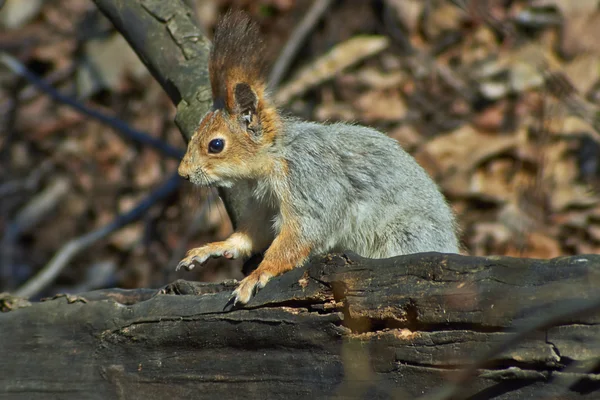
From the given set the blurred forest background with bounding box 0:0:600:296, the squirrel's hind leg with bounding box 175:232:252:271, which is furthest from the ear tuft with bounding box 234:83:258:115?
the blurred forest background with bounding box 0:0:600:296

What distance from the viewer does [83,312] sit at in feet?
10.6

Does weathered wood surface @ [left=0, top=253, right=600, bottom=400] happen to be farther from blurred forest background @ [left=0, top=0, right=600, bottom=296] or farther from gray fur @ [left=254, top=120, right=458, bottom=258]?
blurred forest background @ [left=0, top=0, right=600, bottom=296]

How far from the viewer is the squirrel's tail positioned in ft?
11.0

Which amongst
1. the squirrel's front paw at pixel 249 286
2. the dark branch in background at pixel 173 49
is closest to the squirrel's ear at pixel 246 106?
the dark branch in background at pixel 173 49

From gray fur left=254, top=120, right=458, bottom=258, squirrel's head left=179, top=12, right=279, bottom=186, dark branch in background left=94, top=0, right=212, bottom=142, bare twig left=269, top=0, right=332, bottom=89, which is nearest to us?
squirrel's head left=179, top=12, right=279, bottom=186

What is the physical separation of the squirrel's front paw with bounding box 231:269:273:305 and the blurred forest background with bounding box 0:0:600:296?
88.8 inches

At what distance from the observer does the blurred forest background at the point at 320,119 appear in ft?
19.4

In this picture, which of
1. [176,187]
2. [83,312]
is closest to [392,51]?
[176,187]

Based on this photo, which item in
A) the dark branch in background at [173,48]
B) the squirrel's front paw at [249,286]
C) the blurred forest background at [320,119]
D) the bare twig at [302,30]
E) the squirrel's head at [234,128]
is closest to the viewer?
the squirrel's front paw at [249,286]

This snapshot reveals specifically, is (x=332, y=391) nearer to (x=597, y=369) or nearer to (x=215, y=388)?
(x=215, y=388)

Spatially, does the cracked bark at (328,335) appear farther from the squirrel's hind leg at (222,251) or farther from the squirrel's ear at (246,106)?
the squirrel's ear at (246,106)

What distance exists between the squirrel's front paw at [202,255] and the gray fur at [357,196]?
0.87 feet

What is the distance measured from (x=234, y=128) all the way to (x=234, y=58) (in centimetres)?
36

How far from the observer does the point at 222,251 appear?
12.2ft
